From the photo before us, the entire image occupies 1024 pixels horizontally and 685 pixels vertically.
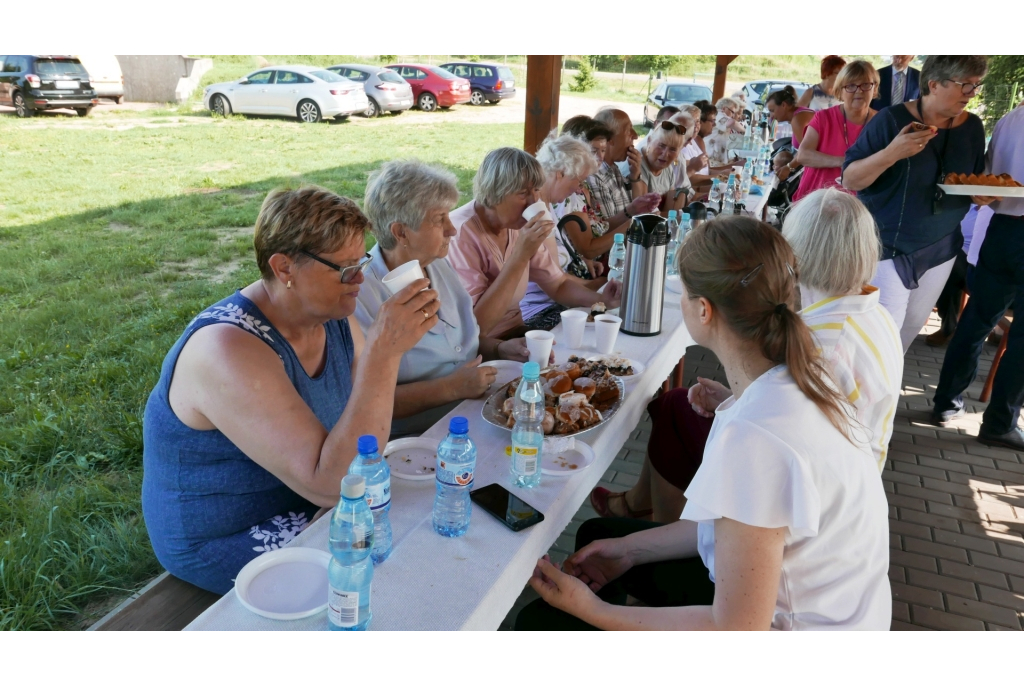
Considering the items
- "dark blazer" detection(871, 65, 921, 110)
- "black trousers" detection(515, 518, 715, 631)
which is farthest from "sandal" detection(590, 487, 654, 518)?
"dark blazer" detection(871, 65, 921, 110)

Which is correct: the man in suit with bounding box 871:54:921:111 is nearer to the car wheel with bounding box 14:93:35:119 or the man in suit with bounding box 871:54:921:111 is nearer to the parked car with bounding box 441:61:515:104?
the parked car with bounding box 441:61:515:104

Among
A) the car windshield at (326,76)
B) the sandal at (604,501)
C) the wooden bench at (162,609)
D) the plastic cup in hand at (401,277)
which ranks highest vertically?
the car windshield at (326,76)

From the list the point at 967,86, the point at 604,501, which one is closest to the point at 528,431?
the point at 604,501

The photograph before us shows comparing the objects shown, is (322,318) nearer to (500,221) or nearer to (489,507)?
(489,507)

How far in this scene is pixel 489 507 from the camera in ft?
5.38

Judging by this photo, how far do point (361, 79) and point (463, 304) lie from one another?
1447 centimetres

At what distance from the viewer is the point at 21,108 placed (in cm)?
1309

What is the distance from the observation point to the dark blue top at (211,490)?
171 centimetres

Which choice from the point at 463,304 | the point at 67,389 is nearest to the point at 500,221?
the point at 463,304

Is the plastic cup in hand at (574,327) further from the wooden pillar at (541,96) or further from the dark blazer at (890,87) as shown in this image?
the dark blazer at (890,87)

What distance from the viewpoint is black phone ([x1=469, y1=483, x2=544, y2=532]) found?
1574 millimetres

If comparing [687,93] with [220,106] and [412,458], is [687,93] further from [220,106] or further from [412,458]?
[412,458]

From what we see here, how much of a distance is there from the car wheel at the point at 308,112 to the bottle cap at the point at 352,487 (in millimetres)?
14257

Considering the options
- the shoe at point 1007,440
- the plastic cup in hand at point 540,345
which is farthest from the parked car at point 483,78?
the plastic cup in hand at point 540,345
